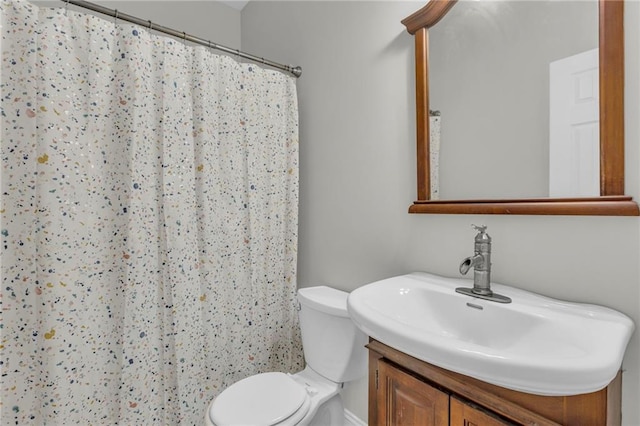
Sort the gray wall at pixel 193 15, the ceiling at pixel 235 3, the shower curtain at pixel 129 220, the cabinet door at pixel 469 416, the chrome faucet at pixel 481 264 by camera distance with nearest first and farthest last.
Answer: the cabinet door at pixel 469 416 → the chrome faucet at pixel 481 264 → the shower curtain at pixel 129 220 → the gray wall at pixel 193 15 → the ceiling at pixel 235 3

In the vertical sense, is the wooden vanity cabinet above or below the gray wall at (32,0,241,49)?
below

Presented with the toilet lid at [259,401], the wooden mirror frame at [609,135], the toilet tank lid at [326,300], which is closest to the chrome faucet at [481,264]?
the wooden mirror frame at [609,135]

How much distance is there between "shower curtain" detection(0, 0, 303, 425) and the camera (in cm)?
112

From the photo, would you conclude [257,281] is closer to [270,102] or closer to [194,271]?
[194,271]

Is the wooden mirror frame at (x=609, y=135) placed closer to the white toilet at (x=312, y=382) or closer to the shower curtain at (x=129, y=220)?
the white toilet at (x=312, y=382)

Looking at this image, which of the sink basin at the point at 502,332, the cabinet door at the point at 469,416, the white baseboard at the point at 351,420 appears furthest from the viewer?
the white baseboard at the point at 351,420

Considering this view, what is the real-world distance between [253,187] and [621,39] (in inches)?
57.5

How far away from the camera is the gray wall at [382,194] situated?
828 millimetres

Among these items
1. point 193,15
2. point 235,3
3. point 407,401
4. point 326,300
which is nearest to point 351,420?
point 326,300

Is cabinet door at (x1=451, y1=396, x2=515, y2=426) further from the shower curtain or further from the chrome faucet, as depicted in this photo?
the shower curtain

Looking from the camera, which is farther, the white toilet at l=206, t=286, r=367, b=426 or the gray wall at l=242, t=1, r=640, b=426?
the white toilet at l=206, t=286, r=367, b=426

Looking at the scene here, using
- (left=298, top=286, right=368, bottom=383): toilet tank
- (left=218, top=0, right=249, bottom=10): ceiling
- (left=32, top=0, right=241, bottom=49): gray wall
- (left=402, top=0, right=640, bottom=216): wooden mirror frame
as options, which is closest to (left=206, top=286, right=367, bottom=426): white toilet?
(left=298, top=286, right=368, bottom=383): toilet tank

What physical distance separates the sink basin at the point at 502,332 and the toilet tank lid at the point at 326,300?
333 millimetres

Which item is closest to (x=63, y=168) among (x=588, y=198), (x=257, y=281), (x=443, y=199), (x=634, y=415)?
(x=257, y=281)
